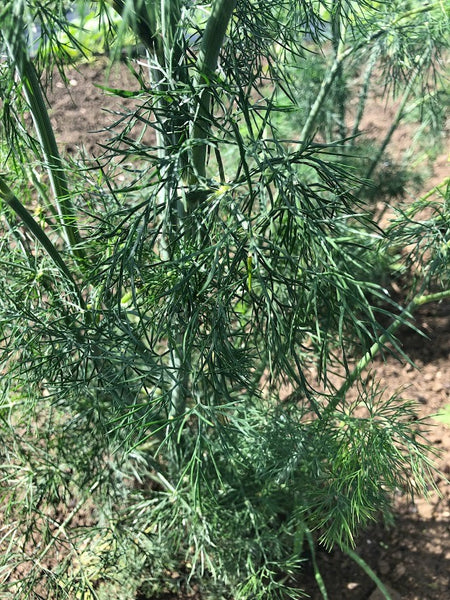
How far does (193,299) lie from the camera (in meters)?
1.50

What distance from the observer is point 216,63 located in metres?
1.27

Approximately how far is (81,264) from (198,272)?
19.0 inches

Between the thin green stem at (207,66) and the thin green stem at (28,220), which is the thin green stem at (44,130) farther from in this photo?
the thin green stem at (207,66)

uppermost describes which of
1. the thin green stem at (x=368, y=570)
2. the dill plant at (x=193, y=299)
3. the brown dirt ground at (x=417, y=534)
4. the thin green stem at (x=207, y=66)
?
the thin green stem at (x=207, y=66)

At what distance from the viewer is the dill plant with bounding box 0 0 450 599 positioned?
1.32m

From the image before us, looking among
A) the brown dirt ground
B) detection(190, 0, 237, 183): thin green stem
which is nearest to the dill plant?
detection(190, 0, 237, 183): thin green stem

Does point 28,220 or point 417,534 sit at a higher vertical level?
point 28,220

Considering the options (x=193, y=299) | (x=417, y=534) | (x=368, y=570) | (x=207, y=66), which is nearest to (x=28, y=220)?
(x=193, y=299)

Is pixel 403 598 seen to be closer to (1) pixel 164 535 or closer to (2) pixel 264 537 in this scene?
(2) pixel 264 537

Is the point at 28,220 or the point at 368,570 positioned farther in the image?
the point at 368,570

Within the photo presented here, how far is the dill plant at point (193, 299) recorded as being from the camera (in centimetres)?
132

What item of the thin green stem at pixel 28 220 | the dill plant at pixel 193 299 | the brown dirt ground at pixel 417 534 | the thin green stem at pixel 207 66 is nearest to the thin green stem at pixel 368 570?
the dill plant at pixel 193 299

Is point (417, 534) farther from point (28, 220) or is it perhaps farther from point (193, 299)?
point (28, 220)

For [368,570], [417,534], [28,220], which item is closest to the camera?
[28,220]
